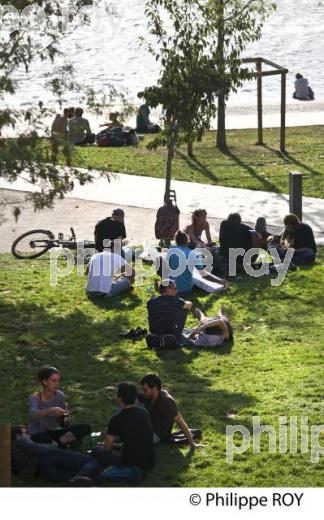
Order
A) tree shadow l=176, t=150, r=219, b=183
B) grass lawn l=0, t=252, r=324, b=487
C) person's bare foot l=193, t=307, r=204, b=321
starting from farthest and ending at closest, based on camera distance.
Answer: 1. tree shadow l=176, t=150, r=219, b=183
2. person's bare foot l=193, t=307, r=204, b=321
3. grass lawn l=0, t=252, r=324, b=487

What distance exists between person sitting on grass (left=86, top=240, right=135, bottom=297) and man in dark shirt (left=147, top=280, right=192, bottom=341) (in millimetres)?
2359

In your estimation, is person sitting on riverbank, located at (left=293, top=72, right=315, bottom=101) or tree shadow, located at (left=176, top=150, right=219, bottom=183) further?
person sitting on riverbank, located at (left=293, top=72, right=315, bottom=101)

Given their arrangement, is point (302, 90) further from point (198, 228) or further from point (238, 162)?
point (198, 228)

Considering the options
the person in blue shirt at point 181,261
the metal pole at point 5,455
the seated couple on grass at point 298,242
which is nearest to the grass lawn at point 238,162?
the seated couple on grass at point 298,242

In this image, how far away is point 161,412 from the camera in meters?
12.7

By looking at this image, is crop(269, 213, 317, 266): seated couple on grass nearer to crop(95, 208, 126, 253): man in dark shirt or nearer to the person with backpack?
the person with backpack

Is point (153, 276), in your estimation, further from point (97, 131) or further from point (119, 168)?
point (97, 131)

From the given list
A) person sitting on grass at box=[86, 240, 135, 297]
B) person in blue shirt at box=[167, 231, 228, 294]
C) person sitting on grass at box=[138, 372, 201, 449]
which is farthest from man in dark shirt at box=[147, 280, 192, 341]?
person sitting on grass at box=[138, 372, 201, 449]

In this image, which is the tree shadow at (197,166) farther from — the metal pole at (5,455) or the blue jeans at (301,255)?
the metal pole at (5,455)

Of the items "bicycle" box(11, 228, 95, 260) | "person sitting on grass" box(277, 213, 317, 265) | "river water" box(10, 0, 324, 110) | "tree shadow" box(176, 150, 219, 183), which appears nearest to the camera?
"person sitting on grass" box(277, 213, 317, 265)

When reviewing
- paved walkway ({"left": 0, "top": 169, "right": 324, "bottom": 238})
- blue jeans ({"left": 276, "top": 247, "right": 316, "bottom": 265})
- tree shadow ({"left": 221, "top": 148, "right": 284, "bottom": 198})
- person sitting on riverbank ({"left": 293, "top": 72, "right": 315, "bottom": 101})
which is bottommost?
blue jeans ({"left": 276, "top": 247, "right": 316, "bottom": 265})

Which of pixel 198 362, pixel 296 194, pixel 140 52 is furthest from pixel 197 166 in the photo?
pixel 140 52

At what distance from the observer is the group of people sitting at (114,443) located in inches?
469

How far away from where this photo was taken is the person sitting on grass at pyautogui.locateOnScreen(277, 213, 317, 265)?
19625mm
